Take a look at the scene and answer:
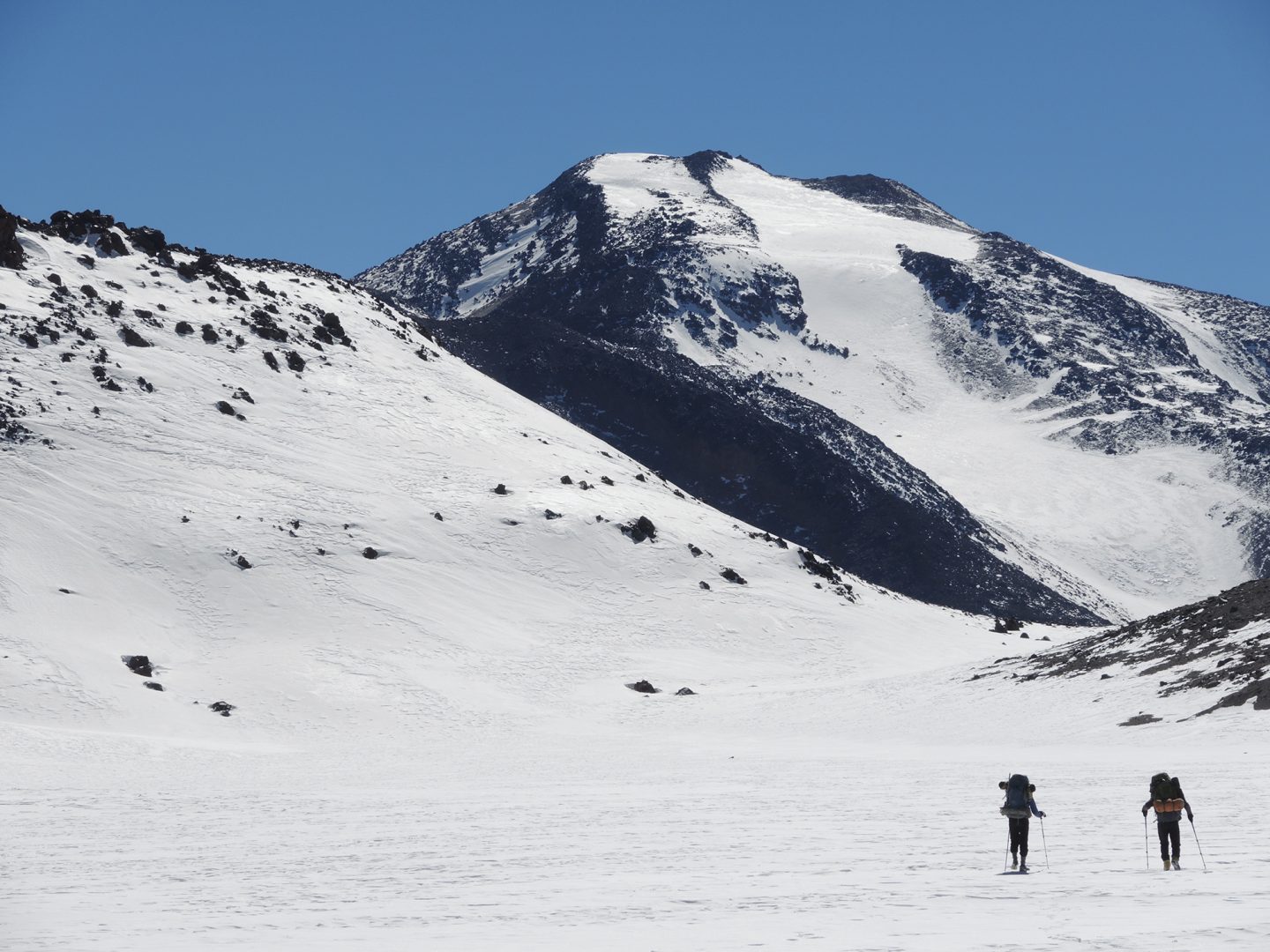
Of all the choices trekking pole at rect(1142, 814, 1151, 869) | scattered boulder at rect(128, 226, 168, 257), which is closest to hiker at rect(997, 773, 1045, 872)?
trekking pole at rect(1142, 814, 1151, 869)

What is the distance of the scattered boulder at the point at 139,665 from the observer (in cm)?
5345

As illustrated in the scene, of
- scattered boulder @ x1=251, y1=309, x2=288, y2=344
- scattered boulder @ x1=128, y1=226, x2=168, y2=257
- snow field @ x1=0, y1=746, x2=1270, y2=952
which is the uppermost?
scattered boulder @ x1=128, y1=226, x2=168, y2=257

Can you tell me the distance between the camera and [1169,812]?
1823cm

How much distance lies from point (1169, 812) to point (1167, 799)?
0.21 m

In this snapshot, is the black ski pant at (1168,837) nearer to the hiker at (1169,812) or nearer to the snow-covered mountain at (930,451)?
the hiker at (1169,812)

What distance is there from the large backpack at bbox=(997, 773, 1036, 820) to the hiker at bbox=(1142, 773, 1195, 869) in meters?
1.50

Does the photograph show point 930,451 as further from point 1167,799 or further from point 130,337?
point 1167,799

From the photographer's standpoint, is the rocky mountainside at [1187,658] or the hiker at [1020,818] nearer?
the hiker at [1020,818]

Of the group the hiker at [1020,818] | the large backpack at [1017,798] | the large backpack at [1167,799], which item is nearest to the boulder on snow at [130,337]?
the large backpack at [1017,798]

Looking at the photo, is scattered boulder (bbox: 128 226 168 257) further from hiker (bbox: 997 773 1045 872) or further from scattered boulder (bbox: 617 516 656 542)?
hiker (bbox: 997 773 1045 872)

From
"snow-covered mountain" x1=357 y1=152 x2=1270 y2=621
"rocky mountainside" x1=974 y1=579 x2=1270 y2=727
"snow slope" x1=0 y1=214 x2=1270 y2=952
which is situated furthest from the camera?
"snow-covered mountain" x1=357 y1=152 x2=1270 y2=621

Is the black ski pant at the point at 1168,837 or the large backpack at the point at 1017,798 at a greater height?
the large backpack at the point at 1017,798

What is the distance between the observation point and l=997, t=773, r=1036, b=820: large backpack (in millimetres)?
18672

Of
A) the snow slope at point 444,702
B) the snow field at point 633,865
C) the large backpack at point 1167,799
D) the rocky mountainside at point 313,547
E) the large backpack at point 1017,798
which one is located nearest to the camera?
the snow field at point 633,865
